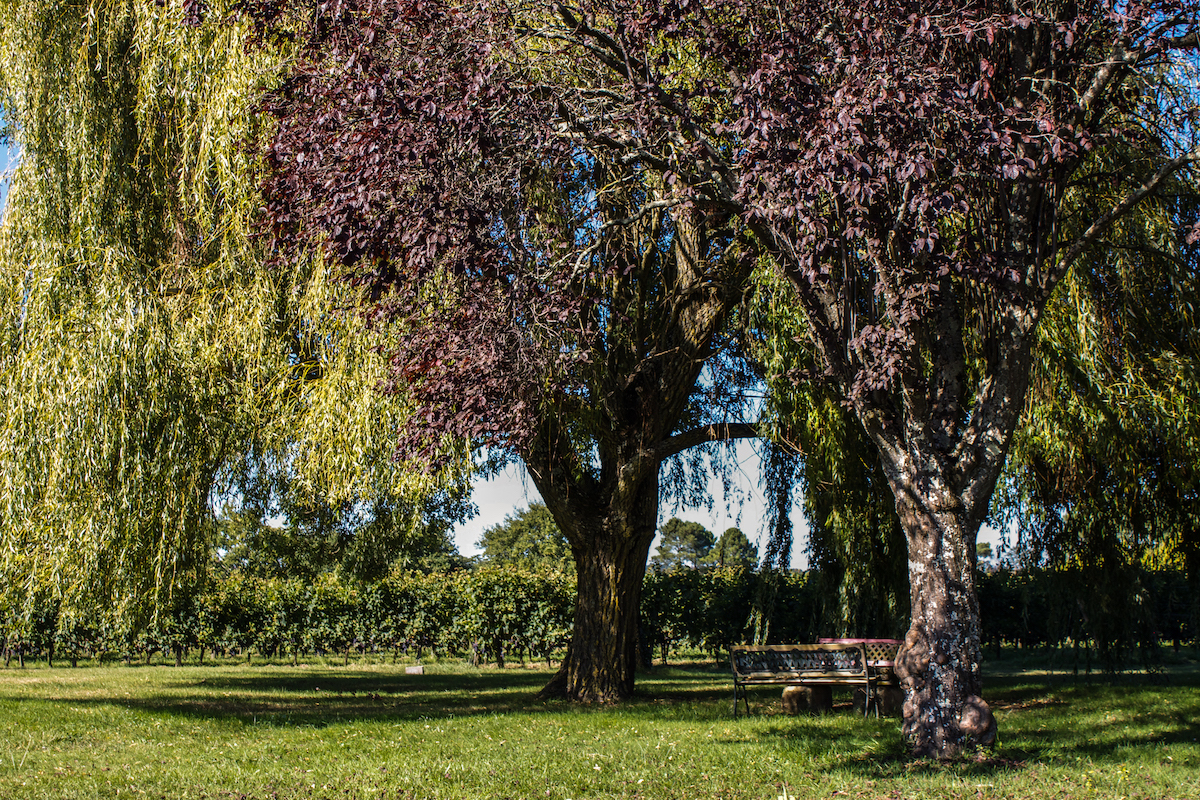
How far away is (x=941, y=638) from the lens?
6.82 metres

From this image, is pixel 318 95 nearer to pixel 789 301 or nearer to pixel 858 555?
pixel 789 301

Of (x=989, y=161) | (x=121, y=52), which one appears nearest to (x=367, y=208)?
(x=989, y=161)

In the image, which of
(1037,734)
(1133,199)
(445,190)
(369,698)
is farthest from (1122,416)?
(369,698)

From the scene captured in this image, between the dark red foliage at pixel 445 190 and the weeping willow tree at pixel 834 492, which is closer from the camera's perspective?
the dark red foliage at pixel 445 190

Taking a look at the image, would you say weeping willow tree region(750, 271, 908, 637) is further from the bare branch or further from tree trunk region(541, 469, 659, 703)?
the bare branch

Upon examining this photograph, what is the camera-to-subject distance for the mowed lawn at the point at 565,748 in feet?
18.9

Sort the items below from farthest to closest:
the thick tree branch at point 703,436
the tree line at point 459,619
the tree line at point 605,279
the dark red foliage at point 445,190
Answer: the tree line at point 459,619
the thick tree branch at point 703,436
the dark red foliage at point 445,190
the tree line at point 605,279

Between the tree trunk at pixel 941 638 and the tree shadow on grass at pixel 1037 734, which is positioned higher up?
the tree trunk at pixel 941 638

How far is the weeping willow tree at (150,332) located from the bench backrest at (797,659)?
12.0ft

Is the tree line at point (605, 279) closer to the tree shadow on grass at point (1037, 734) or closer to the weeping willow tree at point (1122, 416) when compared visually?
the weeping willow tree at point (1122, 416)

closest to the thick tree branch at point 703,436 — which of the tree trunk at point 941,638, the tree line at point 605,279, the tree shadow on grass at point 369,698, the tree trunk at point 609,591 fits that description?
the tree line at point 605,279

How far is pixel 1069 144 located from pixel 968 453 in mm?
2371

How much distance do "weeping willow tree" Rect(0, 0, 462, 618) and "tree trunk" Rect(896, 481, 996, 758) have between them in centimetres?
484

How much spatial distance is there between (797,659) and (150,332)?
739 centimetres
